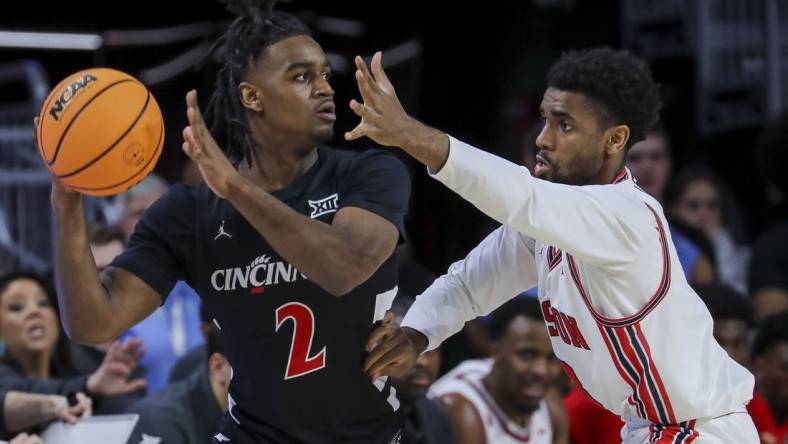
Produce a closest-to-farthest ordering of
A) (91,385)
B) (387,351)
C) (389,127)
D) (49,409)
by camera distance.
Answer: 1. (389,127)
2. (387,351)
3. (49,409)
4. (91,385)

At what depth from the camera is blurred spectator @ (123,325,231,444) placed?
5.52m

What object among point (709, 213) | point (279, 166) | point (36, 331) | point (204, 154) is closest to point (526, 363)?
point (36, 331)

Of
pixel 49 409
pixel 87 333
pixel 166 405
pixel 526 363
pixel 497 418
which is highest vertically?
pixel 87 333

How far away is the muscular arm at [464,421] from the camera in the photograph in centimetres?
663

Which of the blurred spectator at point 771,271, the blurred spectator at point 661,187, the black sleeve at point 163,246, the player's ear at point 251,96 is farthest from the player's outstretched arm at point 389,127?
the blurred spectator at point 771,271

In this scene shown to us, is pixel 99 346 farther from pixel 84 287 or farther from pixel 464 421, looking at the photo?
pixel 84 287

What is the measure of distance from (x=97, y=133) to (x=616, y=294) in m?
1.57

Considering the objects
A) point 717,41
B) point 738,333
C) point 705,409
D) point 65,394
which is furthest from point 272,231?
point 717,41

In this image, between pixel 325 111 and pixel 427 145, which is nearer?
pixel 427 145

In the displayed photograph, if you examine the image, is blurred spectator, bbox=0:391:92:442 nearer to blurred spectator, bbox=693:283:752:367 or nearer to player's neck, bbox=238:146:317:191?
player's neck, bbox=238:146:317:191

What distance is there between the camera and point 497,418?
6.73 metres

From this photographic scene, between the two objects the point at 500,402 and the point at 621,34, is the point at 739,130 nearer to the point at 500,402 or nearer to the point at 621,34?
the point at 621,34

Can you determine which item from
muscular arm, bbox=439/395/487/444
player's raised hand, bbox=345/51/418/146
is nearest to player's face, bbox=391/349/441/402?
muscular arm, bbox=439/395/487/444

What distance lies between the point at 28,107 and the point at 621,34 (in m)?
4.25
